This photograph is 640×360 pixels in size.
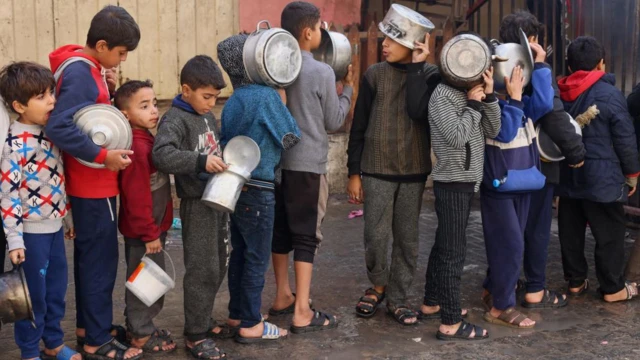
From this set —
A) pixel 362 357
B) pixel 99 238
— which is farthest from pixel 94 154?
pixel 362 357

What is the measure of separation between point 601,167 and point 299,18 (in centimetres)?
215

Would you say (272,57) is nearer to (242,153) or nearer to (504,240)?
(242,153)

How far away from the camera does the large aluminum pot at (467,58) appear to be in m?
4.71

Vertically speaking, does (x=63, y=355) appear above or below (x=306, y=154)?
below

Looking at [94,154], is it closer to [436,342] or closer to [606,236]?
[436,342]

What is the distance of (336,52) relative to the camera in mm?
5207

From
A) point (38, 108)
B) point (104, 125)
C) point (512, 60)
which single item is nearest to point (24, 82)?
point (38, 108)

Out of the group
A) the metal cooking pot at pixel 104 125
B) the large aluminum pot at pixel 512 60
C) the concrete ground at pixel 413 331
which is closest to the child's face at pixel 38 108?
the metal cooking pot at pixel 104 125

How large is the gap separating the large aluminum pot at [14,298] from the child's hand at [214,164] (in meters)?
1.02

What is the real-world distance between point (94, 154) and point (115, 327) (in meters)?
1.14

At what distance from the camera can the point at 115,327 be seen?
482 cm

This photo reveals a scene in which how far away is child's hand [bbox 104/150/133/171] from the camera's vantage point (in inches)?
166

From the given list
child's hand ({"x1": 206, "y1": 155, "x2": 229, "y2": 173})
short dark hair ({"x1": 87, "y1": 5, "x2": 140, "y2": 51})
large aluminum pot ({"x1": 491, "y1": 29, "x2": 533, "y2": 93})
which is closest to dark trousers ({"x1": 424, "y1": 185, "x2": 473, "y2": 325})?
large aluminum pot ({"x1": 491, "y1": 29, "x2": 533, "y2": 93})

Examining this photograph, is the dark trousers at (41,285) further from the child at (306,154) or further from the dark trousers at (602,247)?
the dark trousers at (602,247)
